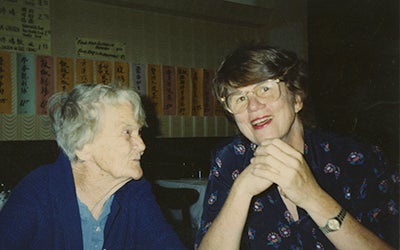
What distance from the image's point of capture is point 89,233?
1.28 m

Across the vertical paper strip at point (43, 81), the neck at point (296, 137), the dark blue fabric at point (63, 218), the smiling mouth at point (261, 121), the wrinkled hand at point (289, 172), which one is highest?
the vertical paper strip at point (43, 81)

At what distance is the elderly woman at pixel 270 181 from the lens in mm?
1093

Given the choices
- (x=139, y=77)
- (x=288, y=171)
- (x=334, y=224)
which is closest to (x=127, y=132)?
(x=288, y=171)

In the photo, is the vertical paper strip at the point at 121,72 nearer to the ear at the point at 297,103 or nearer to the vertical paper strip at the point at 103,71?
the vertical paper strip at the point at 103,71

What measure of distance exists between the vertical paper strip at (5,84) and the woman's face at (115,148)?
2.26 meters

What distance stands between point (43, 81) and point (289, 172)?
2918 mm

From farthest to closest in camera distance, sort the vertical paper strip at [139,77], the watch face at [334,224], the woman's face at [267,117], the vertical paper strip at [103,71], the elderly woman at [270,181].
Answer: the vertical paper strip at [139,77] < the vertical paper strip at [103,71] < the woman's face at [267,117] < the elderly woman at [270,181] < the watch face at [334,224]

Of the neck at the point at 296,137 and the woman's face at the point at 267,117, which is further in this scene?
the neck at the point at 296,137

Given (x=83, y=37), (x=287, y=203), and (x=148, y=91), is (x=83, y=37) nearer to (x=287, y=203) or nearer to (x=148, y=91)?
(x=148, y=91)

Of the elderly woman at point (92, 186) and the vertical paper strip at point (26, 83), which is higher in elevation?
the vertical paper strip at point (26, 83)

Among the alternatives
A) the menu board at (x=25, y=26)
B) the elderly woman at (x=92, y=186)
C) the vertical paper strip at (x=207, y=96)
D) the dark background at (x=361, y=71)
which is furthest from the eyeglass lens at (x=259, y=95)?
the vertical paper strip at (x=207, y=96)

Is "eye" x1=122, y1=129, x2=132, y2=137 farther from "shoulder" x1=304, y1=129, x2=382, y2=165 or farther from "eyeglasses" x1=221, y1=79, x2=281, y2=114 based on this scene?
"shoulder" x1=304, y1=129, x2=382, y2=165

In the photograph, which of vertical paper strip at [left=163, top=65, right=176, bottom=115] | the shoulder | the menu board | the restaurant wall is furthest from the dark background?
the menu board

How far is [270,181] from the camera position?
1.04m
